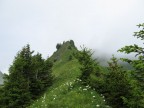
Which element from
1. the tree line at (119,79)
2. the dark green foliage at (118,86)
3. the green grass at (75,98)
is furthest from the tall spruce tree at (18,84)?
the dark green foliage at (118,86)

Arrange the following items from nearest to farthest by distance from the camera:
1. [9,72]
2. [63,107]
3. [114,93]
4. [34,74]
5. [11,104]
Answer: [114,93]
[63,107]
[11,104]
[9,72]
[34,74]

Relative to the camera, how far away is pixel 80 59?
112 ft

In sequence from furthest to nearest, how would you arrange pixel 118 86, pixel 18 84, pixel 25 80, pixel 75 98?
pixel 25 80, pixel 18 84, pixel 75 98, pixel 118 86

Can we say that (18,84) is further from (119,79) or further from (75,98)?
(119,79)

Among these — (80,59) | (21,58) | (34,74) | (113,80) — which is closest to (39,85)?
(34,74)

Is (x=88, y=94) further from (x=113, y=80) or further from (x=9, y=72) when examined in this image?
(x=9, y=72)

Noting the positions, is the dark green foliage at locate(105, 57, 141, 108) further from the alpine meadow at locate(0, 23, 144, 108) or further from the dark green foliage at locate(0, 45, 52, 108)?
the dark green foliage at locate(0, 45, 52, 108)

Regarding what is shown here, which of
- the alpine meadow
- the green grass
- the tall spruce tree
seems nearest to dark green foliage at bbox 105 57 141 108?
the alpine meadow

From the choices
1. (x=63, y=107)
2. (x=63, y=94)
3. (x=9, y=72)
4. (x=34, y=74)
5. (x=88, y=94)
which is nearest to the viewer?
(x=63, y=107)

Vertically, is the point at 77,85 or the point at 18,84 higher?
the point at 18,84

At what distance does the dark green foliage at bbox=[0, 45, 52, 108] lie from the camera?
116ft

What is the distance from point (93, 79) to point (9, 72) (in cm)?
1237

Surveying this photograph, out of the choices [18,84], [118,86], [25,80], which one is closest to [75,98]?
[118,86]

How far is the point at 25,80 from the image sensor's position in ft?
124
